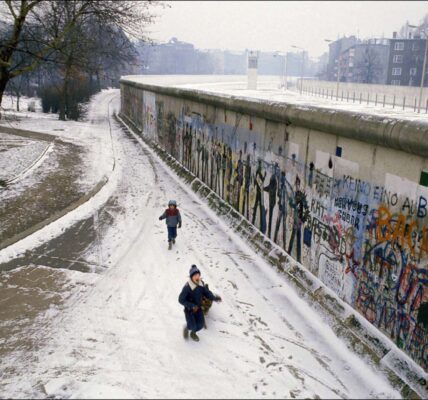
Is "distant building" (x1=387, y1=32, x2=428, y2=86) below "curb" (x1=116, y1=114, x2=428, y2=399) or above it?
above

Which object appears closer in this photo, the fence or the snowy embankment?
the snowy embankment

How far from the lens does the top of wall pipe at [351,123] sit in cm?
584

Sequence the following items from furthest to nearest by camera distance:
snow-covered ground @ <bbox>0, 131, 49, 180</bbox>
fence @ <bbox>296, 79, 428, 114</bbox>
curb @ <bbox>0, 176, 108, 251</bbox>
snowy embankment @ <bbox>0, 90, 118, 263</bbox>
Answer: fence @ <bbox>296, 79, 428, 114</bbox>
snow-covered ground @ <bbox>0, 131, 49, 180</bbox>
snowy embankment @ <bbox>0, 90, 118, 263</bbox>
curb @ <bbox>0, 176, 108, 251</bbox>

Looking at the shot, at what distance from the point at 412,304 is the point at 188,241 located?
6237 millimetres

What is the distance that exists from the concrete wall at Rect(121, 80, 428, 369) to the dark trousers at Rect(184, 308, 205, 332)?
2.43 m

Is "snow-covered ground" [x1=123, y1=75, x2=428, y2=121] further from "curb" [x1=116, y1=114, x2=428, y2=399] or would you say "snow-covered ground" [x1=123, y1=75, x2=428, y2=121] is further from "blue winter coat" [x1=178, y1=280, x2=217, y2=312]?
"blue winter coat" [x1=178, y1=280, x2=217, y2=312]

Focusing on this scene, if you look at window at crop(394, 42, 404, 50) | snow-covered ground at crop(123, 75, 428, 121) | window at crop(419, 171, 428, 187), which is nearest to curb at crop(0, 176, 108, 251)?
snow-covered ground at crop(123, 75, 428, 121)

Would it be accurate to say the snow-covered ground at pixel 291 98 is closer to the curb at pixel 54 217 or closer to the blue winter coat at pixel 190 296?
the blue winter coat at pixel 190 296

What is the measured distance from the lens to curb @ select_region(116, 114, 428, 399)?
5941mm

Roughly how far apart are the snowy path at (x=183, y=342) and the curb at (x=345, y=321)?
15 centimetres

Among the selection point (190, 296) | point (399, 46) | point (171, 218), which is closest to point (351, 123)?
point (190, 296)

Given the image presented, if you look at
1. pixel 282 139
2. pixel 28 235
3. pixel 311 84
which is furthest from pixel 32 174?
pixel 311 84

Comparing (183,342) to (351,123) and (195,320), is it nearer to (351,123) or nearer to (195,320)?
(195,320)

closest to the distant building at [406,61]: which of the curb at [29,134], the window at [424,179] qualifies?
the curb at [29,134]
